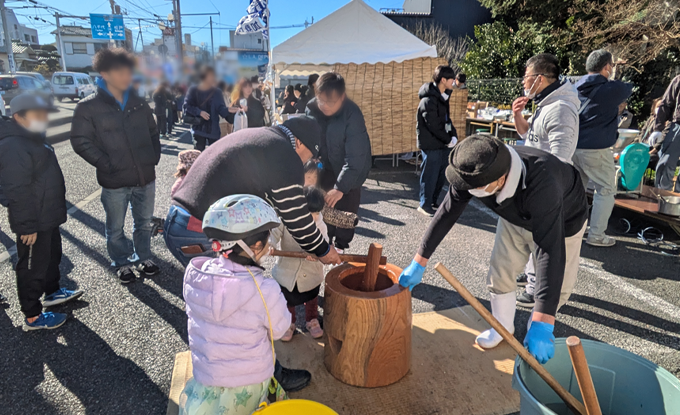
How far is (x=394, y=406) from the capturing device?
2082 mm

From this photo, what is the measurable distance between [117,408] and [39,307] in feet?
3.79

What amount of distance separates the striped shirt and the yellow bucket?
77cm

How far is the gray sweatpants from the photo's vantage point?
90.3 inches

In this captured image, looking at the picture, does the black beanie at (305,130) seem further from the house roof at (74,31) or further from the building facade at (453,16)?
→ the house roof at (74,31)

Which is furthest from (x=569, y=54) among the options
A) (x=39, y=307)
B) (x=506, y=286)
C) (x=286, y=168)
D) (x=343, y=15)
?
(x=39, y=307)

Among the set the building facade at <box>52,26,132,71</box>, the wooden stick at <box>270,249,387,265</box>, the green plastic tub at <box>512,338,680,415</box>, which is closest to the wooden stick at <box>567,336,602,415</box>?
the green plastic tub at <box>512,338,680,415</box>

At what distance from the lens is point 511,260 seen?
7.86 ft

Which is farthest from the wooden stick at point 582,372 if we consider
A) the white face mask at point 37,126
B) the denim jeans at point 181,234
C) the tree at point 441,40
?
the tree at point 441,40

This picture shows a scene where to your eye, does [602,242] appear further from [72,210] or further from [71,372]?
[72,210]

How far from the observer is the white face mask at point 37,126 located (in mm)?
2596

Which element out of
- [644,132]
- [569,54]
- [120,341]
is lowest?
[120,341]

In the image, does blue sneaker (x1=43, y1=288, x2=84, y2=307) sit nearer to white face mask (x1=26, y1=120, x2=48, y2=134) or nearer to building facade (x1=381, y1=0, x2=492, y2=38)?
white face mask (x1=26, y1=120, x2=48, y2=134)

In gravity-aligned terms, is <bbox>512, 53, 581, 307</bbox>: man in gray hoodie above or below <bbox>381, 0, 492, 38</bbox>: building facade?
below

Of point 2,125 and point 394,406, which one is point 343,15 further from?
point 394,406
